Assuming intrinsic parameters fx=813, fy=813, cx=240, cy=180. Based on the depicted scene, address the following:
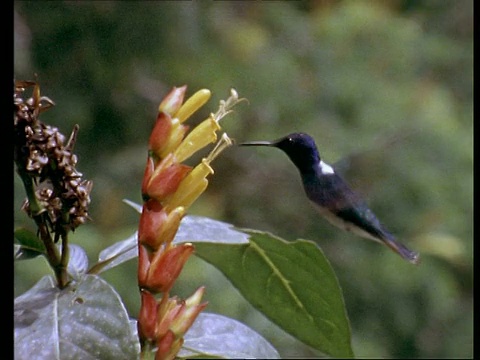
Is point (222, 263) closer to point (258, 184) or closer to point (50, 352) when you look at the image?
point (50, 352)

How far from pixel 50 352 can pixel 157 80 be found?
7.77 feet

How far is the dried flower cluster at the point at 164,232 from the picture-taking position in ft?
1.96

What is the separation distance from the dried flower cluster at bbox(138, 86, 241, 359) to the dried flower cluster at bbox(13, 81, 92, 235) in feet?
0.28

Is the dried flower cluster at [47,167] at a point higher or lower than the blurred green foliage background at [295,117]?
higher

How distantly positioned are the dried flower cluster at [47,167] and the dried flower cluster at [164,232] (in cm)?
9

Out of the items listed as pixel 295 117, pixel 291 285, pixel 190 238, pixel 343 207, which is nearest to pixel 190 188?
pixel 190 238

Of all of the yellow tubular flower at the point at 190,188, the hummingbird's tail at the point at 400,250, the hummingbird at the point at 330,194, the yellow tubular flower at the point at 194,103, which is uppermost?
the yellow tubular flower at the point at 194,103

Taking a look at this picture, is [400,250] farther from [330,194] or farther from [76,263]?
[76,263]

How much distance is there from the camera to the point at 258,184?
114 inches

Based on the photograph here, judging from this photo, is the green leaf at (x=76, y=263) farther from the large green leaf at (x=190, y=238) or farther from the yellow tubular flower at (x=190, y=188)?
the yellow tubular flower at (x=190, y=188)

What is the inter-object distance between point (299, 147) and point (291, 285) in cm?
17

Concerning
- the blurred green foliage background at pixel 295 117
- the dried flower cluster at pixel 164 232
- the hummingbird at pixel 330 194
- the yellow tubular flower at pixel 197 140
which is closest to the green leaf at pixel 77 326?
the dried flower cluster at pixel 164 232

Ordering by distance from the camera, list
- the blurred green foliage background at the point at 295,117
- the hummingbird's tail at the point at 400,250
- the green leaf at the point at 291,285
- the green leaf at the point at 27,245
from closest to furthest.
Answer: the green leaf at the point at 27,245 → the green leaf at the point at 291,285 → the hummingbird's tail at the point at 400,250 → the blurred green foliage background at the point at 295,117

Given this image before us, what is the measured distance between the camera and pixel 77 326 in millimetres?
636
